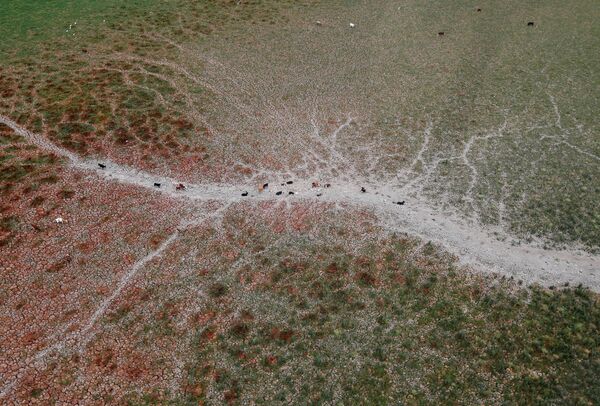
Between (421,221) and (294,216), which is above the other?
(421,221)

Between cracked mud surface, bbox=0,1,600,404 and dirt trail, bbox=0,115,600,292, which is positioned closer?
cracked mud surface, bbox=0,1,600,404

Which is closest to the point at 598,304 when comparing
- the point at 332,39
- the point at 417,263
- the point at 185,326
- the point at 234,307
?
the point at 417,263

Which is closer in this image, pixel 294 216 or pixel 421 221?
pixel 421 221

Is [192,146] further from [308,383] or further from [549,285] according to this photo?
[549,285]

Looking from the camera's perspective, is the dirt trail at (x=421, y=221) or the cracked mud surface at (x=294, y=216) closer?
the cracked mud surface at (x=294, y=216)
